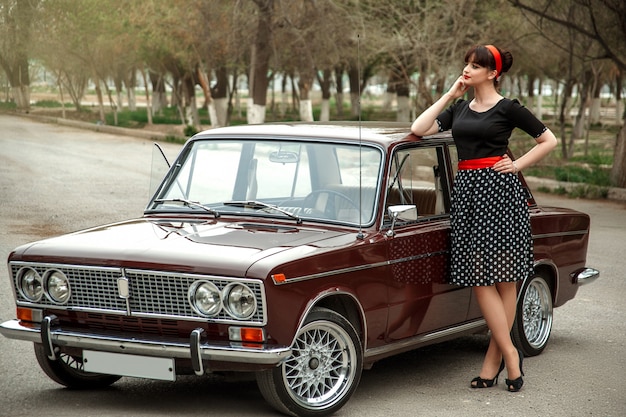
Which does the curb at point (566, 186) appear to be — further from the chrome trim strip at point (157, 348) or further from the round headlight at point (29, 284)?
the chrome trim strip at point (157, 348)

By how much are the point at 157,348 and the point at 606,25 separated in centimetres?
1852

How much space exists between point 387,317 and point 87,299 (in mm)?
1684

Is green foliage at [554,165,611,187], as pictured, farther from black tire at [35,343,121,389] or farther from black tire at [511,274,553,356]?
black tire at [35,343,121,389]

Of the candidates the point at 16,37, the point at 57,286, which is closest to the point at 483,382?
the point at 57,286

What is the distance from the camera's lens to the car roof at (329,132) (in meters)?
6.45

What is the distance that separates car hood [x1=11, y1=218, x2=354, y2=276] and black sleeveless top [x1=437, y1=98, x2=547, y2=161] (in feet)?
3.09

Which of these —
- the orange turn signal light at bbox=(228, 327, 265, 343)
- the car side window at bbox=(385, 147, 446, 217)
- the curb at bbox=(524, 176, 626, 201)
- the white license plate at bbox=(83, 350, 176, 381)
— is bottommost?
the curb at bbox=(524, 176, 626, 201)

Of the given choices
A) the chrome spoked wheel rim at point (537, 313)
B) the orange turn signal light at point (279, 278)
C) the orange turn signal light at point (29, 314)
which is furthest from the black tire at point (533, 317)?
the orange turn signal light at point (29, 314)

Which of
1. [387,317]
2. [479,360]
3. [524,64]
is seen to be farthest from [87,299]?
[524,64]

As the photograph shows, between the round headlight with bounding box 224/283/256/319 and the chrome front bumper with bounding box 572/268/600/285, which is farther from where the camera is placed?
the chrome front bumper with bounding box 572/268/600/285

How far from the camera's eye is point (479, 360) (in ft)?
23.9

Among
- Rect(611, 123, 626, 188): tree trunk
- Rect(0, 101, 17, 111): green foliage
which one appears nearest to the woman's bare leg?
Rect(611, 123, 626, 188): tree trunk

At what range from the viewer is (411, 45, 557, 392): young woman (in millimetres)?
6105

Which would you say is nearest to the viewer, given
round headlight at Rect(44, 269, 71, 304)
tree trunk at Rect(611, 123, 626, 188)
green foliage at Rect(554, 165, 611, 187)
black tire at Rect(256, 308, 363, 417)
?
black tire at Rect(256, 308, 363, 417)
